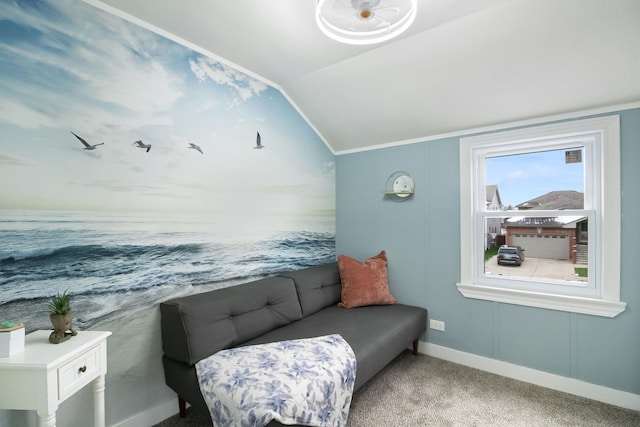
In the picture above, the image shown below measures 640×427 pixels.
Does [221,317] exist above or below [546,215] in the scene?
below

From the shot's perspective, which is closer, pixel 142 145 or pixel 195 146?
pixel 142 145

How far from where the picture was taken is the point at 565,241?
8.18 feet

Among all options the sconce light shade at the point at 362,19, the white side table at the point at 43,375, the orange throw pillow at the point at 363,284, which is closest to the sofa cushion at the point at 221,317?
the white side table at the point at 43,375

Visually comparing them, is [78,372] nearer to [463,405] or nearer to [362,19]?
[362,19]

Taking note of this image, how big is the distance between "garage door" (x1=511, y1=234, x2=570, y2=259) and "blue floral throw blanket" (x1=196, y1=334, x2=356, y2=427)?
1.86 m

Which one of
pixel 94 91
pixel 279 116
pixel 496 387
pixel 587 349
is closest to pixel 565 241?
pixel 587 349

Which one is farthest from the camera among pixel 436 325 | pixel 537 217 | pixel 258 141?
pixel 436 325

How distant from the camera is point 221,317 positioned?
78.7 inches

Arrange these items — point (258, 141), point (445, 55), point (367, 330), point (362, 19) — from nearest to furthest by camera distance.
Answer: point (362, 19)
point (445, 55)
point (367, 330)
point (258, 141)

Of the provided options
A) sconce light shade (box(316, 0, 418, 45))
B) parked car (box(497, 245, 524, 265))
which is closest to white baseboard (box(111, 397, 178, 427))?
sconce light shade (box(316, 0, 418, 45))

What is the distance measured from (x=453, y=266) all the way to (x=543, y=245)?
2.43 feet

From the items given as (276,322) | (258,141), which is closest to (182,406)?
(276,322)

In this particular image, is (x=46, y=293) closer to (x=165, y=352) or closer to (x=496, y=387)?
(x=165, y=352)

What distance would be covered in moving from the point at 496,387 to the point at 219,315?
2.19 m
